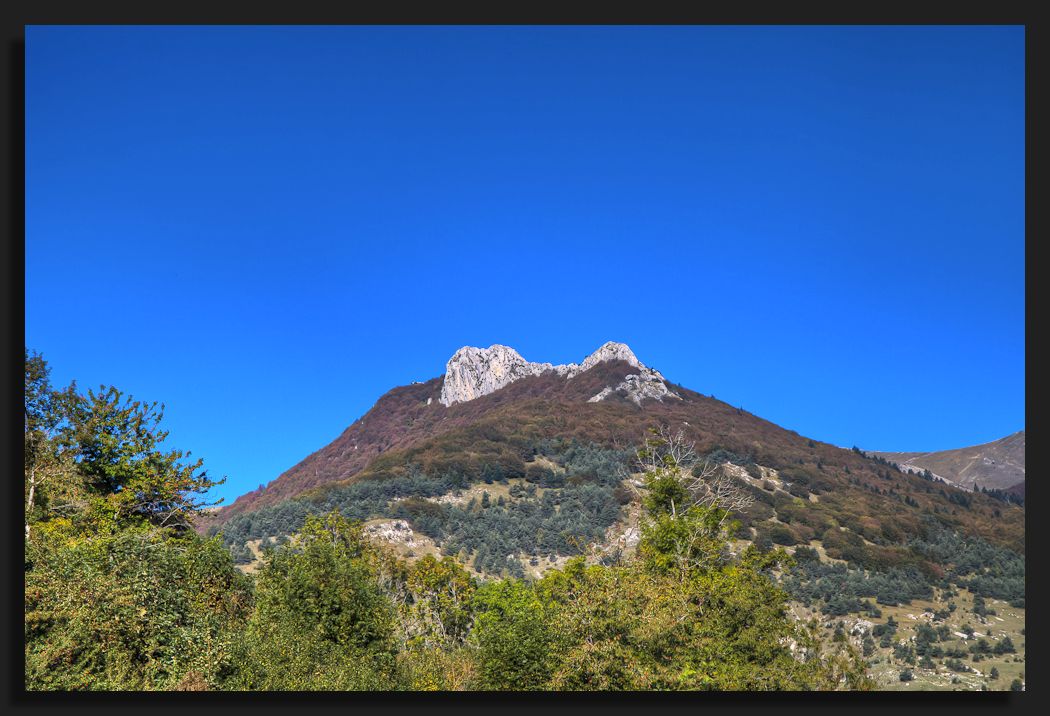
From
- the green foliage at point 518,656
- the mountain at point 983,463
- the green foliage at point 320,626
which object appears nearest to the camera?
the green foliage at point 320,626

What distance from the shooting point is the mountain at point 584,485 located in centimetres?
6019

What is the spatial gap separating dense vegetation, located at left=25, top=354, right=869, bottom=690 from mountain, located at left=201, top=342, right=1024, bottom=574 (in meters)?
7.38

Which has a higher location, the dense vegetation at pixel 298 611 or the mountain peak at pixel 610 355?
the mountain peak at pixel 610 355

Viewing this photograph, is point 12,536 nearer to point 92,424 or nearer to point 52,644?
point 52,644

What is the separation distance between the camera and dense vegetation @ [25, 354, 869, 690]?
42.5ft

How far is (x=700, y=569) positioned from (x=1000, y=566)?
1719 inches

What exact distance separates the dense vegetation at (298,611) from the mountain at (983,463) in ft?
461

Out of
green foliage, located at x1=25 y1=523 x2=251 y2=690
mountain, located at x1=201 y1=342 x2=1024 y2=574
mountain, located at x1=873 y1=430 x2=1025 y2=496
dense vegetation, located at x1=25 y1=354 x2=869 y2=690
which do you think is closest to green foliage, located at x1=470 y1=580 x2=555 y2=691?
dense vegetation, located at x1=25 y1=354 x2=869 y2=690

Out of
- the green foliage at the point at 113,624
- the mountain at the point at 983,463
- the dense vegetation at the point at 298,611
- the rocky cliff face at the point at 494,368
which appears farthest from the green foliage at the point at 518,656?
the mountain at the point at 983,463

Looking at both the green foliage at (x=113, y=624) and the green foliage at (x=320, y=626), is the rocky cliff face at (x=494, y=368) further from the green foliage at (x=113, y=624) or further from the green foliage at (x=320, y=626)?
the green foliage at (x=113, y=624)

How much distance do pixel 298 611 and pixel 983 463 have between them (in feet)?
590

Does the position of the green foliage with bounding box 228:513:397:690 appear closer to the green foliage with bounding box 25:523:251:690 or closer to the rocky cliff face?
the green foliage with bounding box 25:523:251:690

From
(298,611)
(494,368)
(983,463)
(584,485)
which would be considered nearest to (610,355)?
(494,368)

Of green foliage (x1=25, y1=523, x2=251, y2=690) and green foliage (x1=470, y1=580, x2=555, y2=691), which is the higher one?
green foliage (x1=25, y1=523, x2=251, y2=690)
